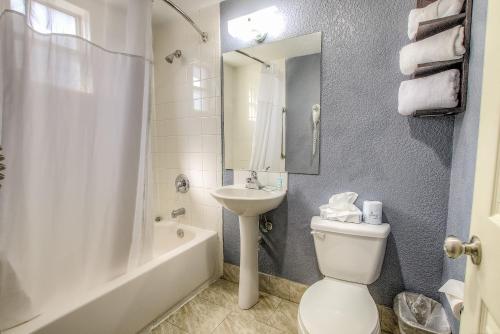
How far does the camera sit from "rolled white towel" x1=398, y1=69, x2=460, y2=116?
1.00 m

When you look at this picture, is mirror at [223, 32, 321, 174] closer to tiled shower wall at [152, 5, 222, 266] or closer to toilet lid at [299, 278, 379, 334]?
tiled shower wall at [152, 5, 222, 266]

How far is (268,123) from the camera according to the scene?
177 cm

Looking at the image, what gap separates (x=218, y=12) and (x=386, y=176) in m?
1.71

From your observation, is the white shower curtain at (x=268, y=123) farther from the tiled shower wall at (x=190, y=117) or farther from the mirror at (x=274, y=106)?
the tiled shower wall at (x=190, y=117)

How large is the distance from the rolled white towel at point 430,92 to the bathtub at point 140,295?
1.62 m

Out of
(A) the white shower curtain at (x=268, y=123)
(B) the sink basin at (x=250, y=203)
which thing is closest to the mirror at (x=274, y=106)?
(A) the white shower curtain at (x=268, y=123)

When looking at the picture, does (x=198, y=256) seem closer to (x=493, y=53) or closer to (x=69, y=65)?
(x=69, y=65)

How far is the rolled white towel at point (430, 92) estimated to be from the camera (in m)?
1.00

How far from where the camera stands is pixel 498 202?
0.48m

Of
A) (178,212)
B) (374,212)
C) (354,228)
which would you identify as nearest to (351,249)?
(354,228)

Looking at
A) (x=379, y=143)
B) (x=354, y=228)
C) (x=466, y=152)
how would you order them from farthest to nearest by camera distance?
(x=379, y=143) < (x=354, y=228) < (x=466, y=152)

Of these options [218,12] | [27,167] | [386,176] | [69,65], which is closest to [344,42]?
[386,176]

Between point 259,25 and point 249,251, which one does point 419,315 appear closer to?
point 249,251

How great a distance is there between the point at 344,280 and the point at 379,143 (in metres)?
0.80
